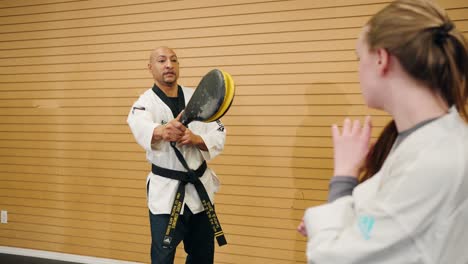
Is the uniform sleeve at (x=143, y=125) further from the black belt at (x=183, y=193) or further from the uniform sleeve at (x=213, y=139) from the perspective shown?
the uniform sleeve at (x=213, y=139)

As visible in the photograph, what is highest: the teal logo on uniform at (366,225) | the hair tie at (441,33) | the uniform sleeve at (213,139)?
the hair tie at (441,33)

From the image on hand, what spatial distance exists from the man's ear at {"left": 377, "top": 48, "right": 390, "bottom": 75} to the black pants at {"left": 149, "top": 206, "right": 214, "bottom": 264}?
5.74ft

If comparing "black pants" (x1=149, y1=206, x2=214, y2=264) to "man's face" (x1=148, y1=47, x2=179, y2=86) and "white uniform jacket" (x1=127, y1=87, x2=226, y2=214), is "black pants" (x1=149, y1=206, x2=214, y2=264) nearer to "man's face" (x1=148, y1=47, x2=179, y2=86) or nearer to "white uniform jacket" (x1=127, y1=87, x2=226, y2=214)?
"white uniform jacket" (x1=127, y1=87, x2=226, y2=214)

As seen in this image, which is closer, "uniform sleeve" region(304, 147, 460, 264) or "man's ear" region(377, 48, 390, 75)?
"uniform sleeve" region(304, 147, 460, 264)

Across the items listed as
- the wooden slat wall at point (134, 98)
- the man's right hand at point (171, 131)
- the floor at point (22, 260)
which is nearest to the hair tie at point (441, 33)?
the man's right hand at point (171, 131)

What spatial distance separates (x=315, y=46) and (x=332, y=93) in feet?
1.18

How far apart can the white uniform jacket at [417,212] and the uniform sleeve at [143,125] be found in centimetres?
159

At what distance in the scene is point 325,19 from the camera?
287cm

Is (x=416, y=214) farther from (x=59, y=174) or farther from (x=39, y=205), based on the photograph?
(x=39, y=205)

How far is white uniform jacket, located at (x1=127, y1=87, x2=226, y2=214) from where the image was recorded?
2.38 metres

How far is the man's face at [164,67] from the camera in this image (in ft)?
8.16

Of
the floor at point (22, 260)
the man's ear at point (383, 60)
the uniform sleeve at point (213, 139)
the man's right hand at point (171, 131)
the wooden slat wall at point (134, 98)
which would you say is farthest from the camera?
the floor at point (22, 260)

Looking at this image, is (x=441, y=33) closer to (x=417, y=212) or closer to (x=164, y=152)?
(x=417, y=212)

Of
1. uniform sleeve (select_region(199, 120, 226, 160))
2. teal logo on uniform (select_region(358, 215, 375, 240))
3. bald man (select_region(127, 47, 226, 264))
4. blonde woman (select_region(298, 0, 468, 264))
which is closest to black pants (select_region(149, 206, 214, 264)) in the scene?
bald man (select_region(127, 47, 226, 264))
